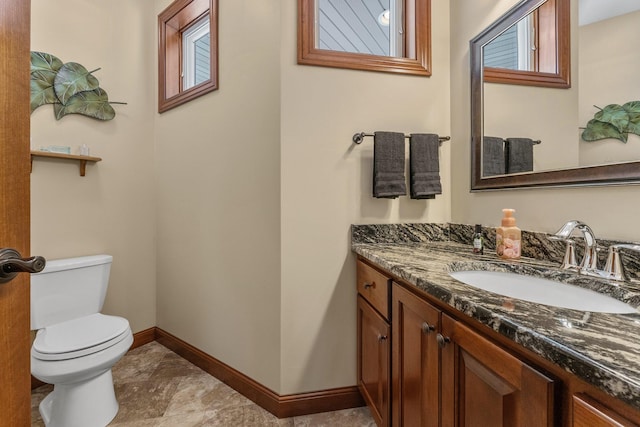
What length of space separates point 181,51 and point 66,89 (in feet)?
2.81

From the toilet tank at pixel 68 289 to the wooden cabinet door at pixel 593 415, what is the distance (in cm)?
221

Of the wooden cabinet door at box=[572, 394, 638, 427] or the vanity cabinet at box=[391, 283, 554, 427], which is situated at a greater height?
the wooden cabinet door at box=[572, 394, 638, 427]

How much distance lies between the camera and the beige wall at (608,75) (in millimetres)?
887

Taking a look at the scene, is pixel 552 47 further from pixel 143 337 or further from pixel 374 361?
pixel 143 337

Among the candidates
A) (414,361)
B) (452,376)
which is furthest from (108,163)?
(452,376)

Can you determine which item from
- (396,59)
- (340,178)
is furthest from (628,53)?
(340,178)

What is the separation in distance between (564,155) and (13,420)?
1681 mm

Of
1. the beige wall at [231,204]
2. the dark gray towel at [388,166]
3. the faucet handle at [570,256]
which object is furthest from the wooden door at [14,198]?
the faucet handle at [570,256]

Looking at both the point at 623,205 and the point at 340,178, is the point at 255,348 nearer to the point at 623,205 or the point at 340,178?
the point at 340,178

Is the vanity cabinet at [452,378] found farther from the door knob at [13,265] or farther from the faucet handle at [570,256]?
the door knob at [13,265]

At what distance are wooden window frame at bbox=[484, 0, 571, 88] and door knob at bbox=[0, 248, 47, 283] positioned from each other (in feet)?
5.39

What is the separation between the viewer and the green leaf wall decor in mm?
885

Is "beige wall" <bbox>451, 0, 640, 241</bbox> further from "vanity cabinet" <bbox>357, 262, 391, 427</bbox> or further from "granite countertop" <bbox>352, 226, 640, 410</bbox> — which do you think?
"vanity cabinet" <bbox>357, 262, 391, 427</bbox>

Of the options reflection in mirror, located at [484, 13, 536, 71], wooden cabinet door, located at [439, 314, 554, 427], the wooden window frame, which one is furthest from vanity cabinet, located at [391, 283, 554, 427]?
reflection in mirror, located at [484, 13, 536, 71]
